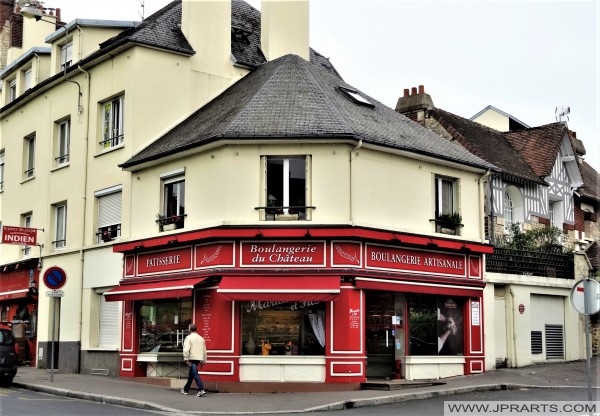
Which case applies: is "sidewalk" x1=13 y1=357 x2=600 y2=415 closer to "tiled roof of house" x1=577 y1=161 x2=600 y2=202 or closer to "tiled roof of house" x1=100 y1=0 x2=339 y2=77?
"tiled roof of house" x1=100 y1=0 x2=339 y2=77

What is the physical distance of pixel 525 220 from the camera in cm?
3038

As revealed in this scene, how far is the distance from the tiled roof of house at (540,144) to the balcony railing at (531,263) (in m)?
6.28

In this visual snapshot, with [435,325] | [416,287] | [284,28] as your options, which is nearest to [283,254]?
[416,287]

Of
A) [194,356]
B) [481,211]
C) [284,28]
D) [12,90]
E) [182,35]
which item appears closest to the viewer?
[194,356]

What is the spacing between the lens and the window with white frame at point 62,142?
26469 millimetres

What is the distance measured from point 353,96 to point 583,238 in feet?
52.5

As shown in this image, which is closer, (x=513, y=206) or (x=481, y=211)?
(x=481, y=211)

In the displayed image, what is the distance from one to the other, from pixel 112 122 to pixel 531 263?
41.1 ft

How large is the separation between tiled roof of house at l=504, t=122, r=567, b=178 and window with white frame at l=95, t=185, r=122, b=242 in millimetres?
15865

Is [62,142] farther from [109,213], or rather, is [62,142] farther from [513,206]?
[513,206]

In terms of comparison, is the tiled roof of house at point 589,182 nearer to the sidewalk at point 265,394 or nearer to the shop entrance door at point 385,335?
the sidewalk at point 265,394

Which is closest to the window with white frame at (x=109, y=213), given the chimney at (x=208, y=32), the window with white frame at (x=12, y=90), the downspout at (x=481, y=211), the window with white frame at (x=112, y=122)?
the window with white frame at (x=112, y=122)

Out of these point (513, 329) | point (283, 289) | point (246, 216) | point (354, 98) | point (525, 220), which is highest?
point (354, 98)

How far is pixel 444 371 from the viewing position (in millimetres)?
20797
